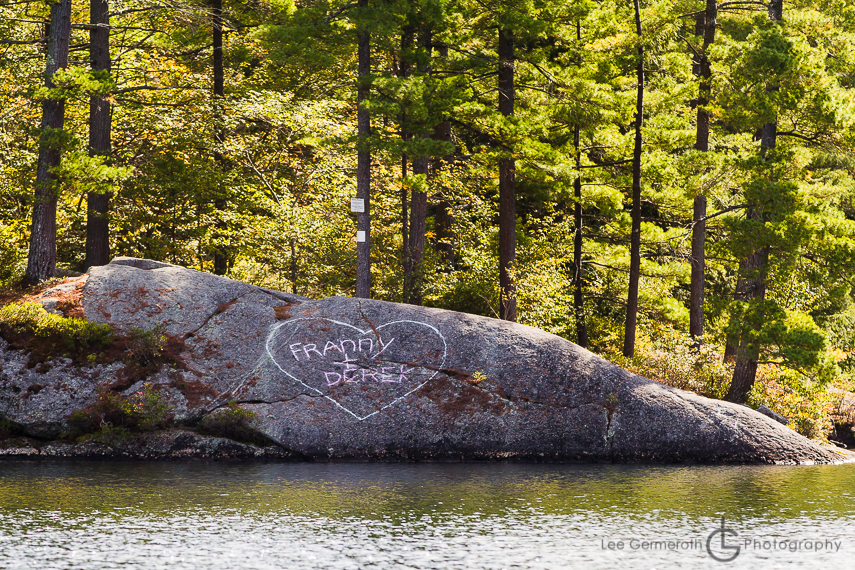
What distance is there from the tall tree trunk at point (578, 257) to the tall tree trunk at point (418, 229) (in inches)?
167

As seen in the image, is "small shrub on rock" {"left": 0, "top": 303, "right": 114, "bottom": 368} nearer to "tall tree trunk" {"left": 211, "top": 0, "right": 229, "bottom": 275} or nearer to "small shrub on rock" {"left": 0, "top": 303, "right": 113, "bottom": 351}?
"small shrub on rock" {"left": 0, "top": 303, "right": 113, "bottom": 351}

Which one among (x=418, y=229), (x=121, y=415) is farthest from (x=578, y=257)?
(x=121, y=415)

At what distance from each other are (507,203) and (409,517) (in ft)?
41.3

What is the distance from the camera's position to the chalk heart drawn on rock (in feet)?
43.9

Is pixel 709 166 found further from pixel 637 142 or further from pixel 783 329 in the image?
pixel 783 329

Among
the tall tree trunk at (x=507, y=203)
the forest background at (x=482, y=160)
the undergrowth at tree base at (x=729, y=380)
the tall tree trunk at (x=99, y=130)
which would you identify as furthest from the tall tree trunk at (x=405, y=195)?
the tall tree trunk at (x=99, y=130)

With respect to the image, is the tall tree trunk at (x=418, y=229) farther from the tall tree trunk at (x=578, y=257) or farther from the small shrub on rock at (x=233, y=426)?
the small shrub on rock at (x=233, y=426)

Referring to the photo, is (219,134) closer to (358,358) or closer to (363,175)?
(363,175)

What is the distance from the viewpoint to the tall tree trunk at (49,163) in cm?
1589

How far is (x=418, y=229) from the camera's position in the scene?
2088 centimetres

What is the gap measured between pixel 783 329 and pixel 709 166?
169 inches

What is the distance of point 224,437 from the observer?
12.9 m

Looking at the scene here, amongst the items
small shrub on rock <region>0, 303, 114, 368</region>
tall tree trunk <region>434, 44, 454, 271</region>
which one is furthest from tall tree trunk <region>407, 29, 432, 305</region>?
small shrub on rock <region>0, 303, 114, 368</region>

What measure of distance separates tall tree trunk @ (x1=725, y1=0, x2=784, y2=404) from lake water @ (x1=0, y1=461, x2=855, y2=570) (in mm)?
4141
